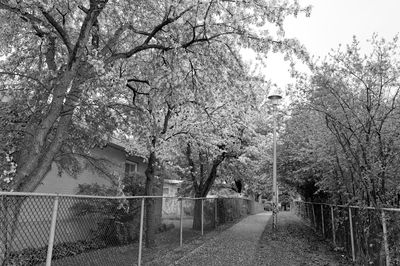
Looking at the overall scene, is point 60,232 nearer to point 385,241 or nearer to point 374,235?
point 385,241

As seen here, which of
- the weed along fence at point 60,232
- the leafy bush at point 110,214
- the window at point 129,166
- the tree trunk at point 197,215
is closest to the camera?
the weed along fence at point 60,232

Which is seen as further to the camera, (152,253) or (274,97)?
(274,97)

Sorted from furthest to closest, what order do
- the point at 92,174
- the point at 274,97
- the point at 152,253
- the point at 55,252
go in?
the point at 274,97 → the point at 92,174 → the point at 152,253 → the point at 55,252

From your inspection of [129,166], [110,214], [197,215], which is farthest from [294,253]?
[129,166]

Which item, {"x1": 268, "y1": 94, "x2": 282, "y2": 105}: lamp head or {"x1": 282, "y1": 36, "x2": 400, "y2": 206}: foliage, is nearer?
{"x1": 282, "y1": 36, "x2": 400, "y2": 206}: foliage

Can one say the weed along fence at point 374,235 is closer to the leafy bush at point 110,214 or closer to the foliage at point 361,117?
the foliage at point 361,117

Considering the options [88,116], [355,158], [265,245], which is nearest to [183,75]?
[88,116]

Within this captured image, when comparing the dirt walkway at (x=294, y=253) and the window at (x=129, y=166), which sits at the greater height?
the window at (x=129, y=166)

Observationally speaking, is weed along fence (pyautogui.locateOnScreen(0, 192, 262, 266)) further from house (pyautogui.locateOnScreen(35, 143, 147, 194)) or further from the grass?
house (pyautogui.locateOnScreen(35, 143, 147, 194))

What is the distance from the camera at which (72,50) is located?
7918 mm

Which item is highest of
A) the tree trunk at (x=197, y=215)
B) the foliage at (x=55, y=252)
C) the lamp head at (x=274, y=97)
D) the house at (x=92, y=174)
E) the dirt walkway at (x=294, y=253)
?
the lamp head at (x=274, y=97)

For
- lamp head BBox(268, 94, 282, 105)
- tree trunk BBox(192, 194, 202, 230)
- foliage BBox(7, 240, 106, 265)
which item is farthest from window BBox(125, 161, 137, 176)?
foliage BBox(7, 240, 106, 265)

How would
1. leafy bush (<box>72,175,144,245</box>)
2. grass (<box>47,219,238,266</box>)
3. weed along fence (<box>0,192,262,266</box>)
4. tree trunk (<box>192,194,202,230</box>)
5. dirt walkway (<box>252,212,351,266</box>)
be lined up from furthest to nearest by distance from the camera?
tree trunk (<box>192,194,202,230</box>)
dirt walkway (<box>252,212,351,266</box>)
leafy bush (<box>72,175,144,245</box>)
grass (<box>47,219,238,266</box>)
weed along fence (<box>0,192,262,266</box>)

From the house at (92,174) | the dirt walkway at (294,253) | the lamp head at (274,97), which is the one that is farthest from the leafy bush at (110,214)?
the lamp head at (274,97)
